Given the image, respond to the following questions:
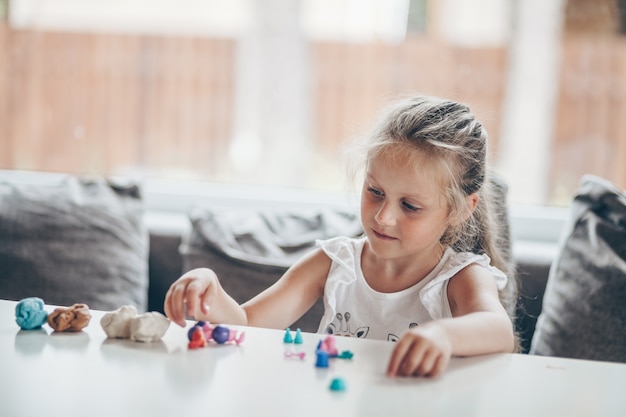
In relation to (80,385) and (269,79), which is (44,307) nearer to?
(80,385)

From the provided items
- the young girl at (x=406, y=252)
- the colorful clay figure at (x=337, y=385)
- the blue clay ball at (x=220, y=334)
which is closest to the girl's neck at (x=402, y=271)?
the young girl at (x=406, y=252)

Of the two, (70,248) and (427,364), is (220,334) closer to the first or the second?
(427,364)

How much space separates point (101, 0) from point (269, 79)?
0.63m

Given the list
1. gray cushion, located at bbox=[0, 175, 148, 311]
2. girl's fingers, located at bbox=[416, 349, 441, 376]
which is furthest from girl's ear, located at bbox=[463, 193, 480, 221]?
gray cushion, located at bbox=[0, 175, 148, 311]

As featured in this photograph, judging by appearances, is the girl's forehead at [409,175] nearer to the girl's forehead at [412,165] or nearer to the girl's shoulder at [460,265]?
the girl's forehead at [412,165]

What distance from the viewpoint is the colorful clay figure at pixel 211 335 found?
3.46 ft

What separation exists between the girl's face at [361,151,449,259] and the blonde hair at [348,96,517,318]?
0.07 feet

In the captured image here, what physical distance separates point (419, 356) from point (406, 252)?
17.6 inches

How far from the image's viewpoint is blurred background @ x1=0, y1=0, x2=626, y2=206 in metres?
2.64

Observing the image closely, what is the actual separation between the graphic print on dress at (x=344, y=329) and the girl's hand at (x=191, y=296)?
1.15ft

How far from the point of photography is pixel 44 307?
1188 mm

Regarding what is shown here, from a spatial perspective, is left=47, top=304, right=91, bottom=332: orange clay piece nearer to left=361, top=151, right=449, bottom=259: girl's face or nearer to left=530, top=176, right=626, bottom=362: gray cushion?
left=361, top=151, right=449, bottom=259: girl's face

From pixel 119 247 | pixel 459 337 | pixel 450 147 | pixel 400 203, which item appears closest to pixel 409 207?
pixel 400 203

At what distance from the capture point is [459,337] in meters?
1.03
